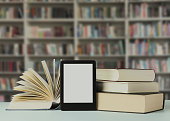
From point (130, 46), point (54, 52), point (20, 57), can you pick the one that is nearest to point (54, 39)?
point (54, 52)

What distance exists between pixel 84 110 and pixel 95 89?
80 mm

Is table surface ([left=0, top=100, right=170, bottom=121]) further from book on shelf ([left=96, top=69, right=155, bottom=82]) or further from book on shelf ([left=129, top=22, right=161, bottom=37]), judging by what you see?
book on shelf ([left=129, top=22, right=161, bottom=37])

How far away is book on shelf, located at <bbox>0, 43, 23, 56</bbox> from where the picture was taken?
476cm

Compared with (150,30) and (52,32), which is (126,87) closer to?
(150,30)

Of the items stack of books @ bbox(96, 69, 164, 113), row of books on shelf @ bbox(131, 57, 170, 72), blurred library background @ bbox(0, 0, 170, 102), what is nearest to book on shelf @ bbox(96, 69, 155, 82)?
stack of books @ bbox(96, 69, 164, 113)

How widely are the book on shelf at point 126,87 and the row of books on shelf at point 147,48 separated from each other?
364 cm

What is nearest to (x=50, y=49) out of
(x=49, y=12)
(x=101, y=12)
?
(x=49, y=12)

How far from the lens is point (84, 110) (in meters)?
0.95

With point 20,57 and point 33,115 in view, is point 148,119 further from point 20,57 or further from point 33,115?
point 20,57

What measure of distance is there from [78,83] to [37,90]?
0.18m

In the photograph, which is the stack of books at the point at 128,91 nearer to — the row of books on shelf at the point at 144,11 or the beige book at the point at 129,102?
the beige book at the point at 129,102

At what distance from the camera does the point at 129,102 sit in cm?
90

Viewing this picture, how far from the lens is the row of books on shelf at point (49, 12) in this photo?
4714mm

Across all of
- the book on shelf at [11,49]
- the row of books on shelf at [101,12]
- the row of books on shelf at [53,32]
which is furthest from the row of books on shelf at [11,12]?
the row of books on shelf at [101,12]
